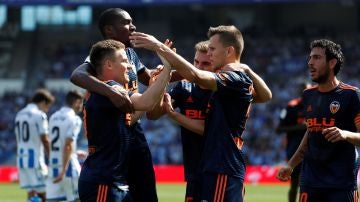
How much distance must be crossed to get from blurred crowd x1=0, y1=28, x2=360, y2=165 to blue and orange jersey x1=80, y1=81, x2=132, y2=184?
23472mm

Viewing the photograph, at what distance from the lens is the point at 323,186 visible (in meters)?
7.97

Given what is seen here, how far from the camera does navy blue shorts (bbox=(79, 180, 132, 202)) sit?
6875 millimetres

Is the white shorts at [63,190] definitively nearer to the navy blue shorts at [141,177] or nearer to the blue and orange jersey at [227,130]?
the navy blue shorts at [141,177]

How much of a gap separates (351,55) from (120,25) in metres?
28.3

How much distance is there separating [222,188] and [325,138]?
1.22 m

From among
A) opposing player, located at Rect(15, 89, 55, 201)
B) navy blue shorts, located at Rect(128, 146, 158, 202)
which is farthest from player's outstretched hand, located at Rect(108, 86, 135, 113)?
opposing player, located at Rect(15, 89, 55, 201)

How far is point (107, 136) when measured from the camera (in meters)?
6.86

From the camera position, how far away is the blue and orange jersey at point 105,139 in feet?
22.5

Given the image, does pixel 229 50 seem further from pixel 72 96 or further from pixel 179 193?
pixel 179 193

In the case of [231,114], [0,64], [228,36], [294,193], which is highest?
[0,64]

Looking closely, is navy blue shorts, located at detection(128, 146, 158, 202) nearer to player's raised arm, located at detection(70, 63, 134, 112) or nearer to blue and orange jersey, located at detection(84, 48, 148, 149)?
blue and orange jersey, located at detection(84, 48, 148, 149)

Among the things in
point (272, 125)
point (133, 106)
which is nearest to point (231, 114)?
point (133, 106)

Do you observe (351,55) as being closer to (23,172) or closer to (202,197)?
(23,172)

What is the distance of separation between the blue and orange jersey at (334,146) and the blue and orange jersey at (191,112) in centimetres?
110
